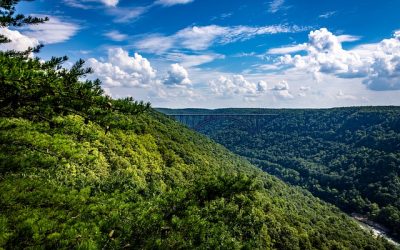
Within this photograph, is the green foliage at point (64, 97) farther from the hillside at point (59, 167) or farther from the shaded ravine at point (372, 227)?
the shaded ravine at point (372, 227)

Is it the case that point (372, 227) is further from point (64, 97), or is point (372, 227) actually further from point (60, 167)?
point (64, 97)

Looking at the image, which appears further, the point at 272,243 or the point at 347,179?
the point at 347,179

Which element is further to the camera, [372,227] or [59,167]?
[372,227]

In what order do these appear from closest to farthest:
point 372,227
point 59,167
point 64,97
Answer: point 64,97
point 59,167
point 372,227

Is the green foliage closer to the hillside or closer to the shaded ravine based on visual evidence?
the hillside

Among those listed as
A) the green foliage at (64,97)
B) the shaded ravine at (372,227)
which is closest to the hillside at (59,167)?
the green foliage at (64,97)

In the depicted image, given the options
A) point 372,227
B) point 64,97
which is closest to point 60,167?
point 64,97

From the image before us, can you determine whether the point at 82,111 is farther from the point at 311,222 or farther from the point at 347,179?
the point at 347,179

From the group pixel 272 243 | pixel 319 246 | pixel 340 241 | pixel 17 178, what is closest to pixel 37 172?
pixel 17 178

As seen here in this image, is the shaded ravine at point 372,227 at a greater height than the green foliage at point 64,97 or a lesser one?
lesser

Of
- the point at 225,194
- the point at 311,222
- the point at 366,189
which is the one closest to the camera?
the point at 225,194

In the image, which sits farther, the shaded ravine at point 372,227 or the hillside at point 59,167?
the shaded ravine at point 372,227
